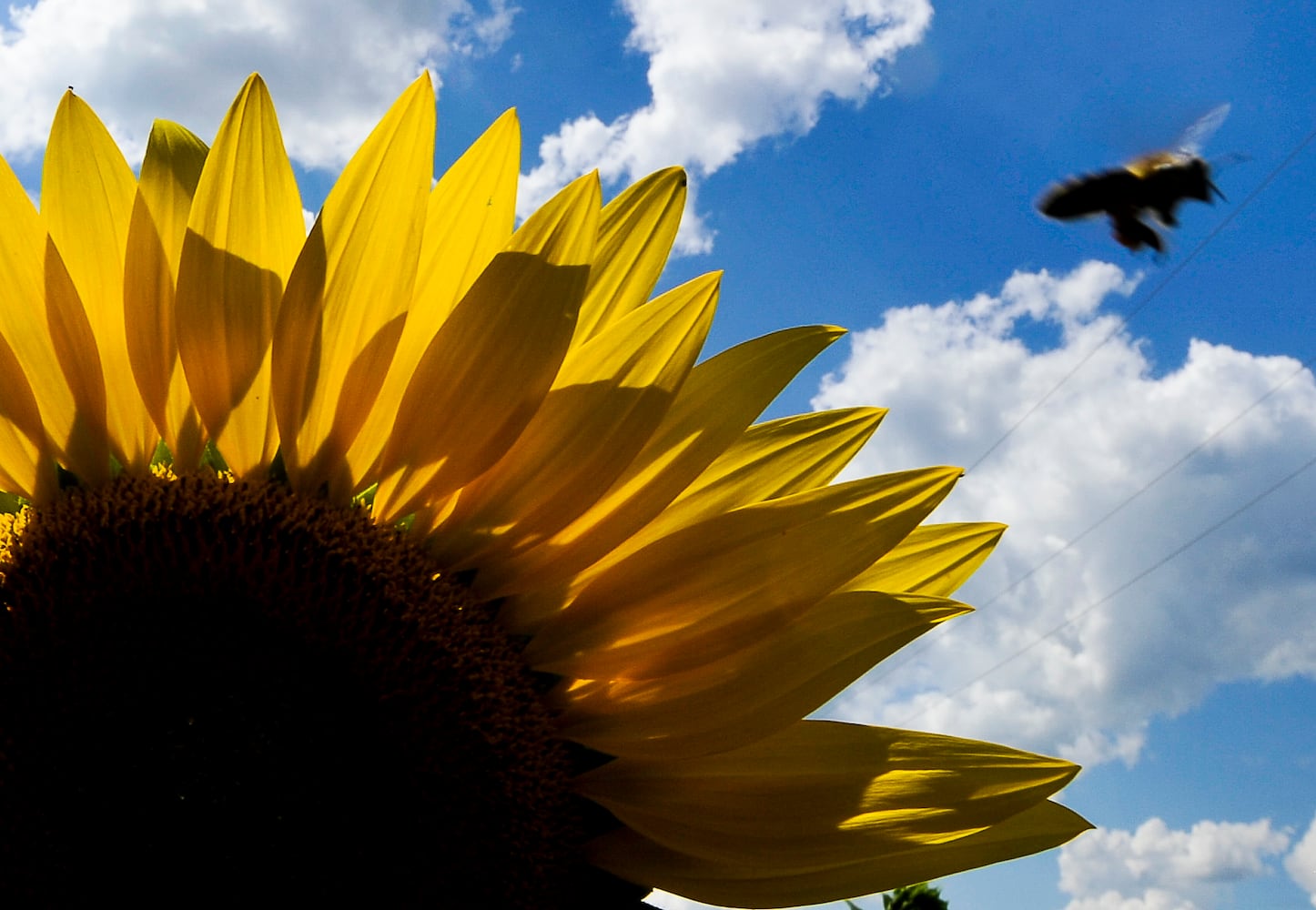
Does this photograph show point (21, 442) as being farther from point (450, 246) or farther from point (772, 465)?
point (772, 465)

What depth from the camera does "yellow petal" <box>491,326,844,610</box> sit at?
1308mm

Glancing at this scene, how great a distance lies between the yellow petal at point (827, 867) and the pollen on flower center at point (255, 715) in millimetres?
82

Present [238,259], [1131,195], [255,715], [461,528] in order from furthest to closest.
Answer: [1131,195]
[461,528]
[238,259]
[255,715]

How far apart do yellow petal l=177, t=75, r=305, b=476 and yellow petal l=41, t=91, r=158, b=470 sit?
0.30ft

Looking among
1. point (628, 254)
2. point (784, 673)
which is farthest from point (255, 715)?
point (628, 254)

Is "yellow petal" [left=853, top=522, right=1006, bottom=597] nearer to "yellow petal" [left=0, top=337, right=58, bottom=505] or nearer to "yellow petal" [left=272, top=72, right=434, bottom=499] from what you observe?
"yellow petal" [left=272, top=72, right=434, bottom=499]

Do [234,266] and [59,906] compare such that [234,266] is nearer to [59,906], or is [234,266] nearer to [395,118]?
[395,118]

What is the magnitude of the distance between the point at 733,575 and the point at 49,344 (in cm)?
76

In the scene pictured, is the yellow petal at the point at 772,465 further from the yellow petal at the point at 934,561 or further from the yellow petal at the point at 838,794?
the yellow petal at the point at 838,794

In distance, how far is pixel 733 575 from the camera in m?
1.27

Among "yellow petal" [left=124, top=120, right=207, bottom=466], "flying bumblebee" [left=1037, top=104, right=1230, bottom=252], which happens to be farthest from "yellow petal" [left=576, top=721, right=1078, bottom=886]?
"flying bumblebee" [left=1037, top=104, right=1230, bottom=252]

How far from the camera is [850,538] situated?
1.29 m

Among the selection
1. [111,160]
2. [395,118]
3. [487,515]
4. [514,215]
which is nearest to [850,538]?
[487,515]

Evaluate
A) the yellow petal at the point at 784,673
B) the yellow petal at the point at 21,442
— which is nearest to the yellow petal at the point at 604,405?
the yellow petal at the point at 784,673
